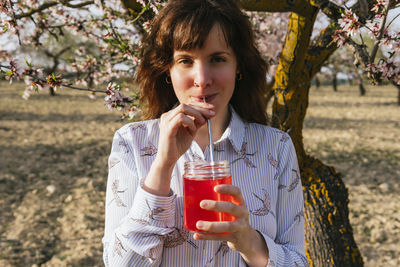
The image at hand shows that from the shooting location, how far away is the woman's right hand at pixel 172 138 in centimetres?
137

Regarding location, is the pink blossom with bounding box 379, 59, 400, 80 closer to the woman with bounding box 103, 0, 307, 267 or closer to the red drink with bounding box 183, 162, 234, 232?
the woman with bounding box 103, 0, 307, 267

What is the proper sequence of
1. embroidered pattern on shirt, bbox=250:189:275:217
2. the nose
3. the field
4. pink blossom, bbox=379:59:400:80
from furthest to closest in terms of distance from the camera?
1. the field
2. pink blossom, bbox=379:59:400:80
3. embroidered pattern on shirt, bbox=250:189:275:217
4. the nose

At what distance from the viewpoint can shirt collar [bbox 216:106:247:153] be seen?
181cm

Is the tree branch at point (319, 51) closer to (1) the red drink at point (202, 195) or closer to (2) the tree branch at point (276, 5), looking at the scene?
(2) the tree branch at point (276, 5)

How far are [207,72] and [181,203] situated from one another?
0.60 m

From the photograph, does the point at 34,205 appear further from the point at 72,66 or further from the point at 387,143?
the point at 387,143

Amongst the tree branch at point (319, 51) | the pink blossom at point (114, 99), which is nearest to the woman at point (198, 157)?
the pink blossom at point (114, 99)

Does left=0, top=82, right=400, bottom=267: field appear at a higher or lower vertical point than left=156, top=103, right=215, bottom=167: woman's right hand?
lower

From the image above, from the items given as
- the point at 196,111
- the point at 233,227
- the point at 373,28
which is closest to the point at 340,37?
the point at 373,28

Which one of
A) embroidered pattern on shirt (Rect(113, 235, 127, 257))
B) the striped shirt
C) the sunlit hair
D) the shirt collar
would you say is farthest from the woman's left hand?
the sunlit hair

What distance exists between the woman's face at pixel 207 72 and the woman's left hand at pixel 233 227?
1.64 ft

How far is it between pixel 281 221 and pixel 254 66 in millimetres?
824

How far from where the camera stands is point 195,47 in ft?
5.25

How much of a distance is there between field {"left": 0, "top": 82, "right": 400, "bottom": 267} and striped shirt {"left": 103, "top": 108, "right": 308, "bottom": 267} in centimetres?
324
